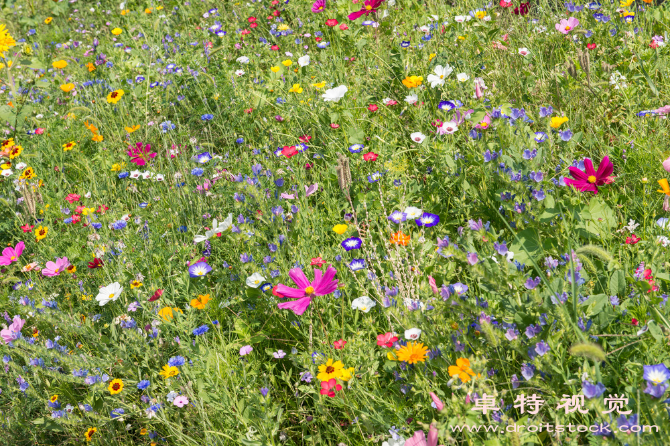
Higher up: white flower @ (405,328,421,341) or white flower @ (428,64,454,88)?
white flower @ (428,64,454,88)

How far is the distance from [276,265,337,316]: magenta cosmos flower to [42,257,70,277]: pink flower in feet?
4.62

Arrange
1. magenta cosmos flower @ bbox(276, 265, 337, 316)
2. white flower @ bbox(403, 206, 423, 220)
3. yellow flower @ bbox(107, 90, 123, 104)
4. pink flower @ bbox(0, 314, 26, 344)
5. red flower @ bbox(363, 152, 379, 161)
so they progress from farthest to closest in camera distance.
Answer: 1. yellow flower @ bbox(107, 90, 123, 104)
2. red flower @ bbox(363, 152, 379, 161)
3. white flower @ bbox(403, 206, 423, 220)
4. pink flower @ bbox(0, 314, 26, 344)
5. magenta cosmos flower @ bbox(276, 265, 337, 316)

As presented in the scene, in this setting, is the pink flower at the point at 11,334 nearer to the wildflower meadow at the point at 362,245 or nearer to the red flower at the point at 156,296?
the wildflower meadow at the point at 362,245

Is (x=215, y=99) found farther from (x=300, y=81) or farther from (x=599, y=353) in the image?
(x=599, y=353)

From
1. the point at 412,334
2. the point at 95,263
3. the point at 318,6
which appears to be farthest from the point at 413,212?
the point at 318,6

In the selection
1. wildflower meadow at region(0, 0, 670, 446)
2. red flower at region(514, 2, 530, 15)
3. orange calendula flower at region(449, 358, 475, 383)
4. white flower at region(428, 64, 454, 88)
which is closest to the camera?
orange calendula flower at region(449, 358, 475, 383)

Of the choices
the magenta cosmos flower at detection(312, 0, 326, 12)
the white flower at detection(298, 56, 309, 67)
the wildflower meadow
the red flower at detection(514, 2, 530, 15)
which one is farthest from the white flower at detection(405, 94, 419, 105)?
the magenta cosmos flower at detection(312, 0, 326, 12)

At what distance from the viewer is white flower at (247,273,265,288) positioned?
201 centimetres

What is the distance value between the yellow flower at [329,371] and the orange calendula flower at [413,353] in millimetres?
201

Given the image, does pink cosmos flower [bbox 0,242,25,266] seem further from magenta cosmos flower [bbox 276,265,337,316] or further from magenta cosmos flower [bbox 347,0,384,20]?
magenta cosmos flower [bbox 347,0,384,20]

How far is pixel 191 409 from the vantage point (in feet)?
5.90

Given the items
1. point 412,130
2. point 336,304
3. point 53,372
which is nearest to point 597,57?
point 412,130

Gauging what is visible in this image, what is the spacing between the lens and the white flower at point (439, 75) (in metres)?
2.79

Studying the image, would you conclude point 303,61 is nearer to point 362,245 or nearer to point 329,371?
point 362,245
